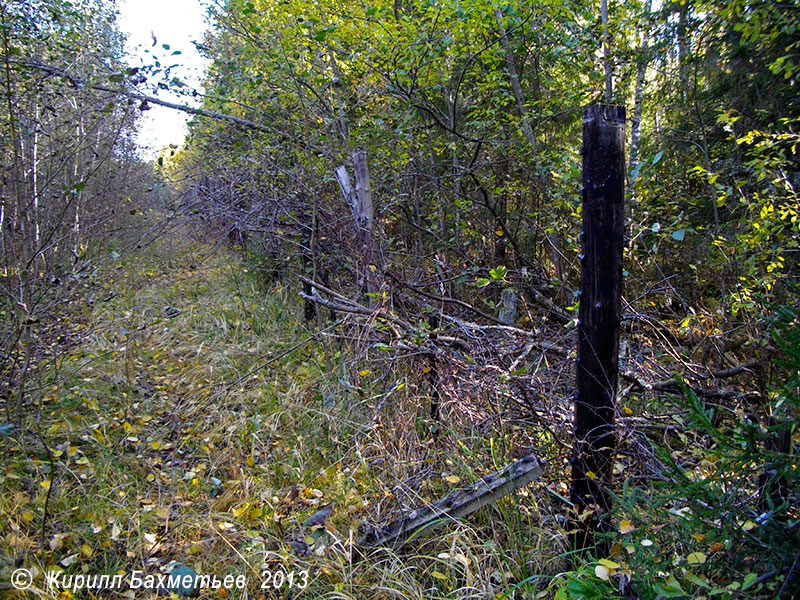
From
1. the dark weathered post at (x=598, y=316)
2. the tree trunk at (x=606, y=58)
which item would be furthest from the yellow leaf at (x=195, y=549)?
the tree trunk at (x=606, y=58)

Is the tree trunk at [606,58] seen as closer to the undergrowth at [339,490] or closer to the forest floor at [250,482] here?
the undergrowth at [339,490]

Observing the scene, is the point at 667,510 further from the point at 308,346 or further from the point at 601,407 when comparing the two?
the point at 308,346

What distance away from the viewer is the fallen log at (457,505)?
98.5 inches

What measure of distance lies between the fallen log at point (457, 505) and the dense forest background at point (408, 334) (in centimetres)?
8

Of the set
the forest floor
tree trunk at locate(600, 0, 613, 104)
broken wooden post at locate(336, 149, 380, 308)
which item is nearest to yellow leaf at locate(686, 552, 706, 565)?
the forest floor

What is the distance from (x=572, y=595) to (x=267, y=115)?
5.69 m

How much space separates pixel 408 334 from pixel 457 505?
4.09 feet

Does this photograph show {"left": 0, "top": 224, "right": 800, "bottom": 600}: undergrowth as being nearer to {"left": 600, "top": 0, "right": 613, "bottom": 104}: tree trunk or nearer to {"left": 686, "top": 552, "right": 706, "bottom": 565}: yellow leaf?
{"left": 686, "top": 552, "right": 706, "bottom": 565}: yellow leaf

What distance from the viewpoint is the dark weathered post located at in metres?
2.08

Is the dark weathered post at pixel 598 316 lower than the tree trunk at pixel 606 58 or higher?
lower

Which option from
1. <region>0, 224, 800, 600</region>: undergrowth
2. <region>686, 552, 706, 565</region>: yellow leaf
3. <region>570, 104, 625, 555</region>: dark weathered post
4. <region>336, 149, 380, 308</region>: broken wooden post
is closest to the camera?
<region>686, 552, 706, 565</region>: yellow leaf

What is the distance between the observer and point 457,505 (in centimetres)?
253

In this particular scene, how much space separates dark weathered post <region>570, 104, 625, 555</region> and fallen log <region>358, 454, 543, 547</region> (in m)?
0.26

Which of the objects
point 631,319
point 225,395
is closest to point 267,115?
point 225,395
